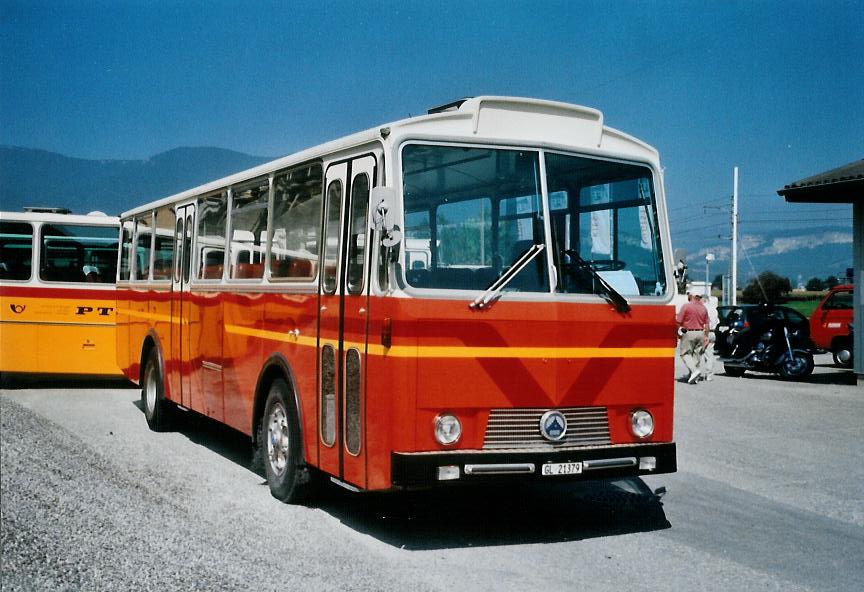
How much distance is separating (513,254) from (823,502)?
4017 mm

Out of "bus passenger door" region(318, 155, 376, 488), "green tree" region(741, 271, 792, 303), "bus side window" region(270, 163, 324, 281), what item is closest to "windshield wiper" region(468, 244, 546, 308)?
"bus passenger door" region(318, 155, 376, 488)

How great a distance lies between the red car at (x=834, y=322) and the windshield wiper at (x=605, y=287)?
68.2 ft

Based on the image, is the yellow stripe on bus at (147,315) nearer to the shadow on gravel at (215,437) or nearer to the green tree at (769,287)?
the shadow on gravel at (215,437)

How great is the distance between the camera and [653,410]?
7.66m

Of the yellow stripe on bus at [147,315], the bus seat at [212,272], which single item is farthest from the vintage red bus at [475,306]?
the yellow stripe on bus at [147,315]

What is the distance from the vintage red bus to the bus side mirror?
1 centimetres

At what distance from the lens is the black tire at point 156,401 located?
12930 millimetres

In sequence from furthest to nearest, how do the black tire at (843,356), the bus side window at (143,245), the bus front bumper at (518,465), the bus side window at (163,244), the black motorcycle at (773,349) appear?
the black tire at (843,356)
the black motorcycle at (773,349)
the bus side window at (143,245)
the bus side window at (163,244)
the bus front bumper at (518,465)

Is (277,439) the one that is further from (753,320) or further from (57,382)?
(753,320)

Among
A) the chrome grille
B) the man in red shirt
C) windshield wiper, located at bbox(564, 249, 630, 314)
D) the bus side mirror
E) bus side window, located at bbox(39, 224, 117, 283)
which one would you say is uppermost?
bus side window, located at bbox(39, 224, 117, 283)

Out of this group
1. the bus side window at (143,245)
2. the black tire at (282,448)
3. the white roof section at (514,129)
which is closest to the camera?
the white roof section at (514,129)

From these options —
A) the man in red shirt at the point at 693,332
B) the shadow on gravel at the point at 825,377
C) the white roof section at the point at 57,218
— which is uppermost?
the white roof section at the point at 57,218

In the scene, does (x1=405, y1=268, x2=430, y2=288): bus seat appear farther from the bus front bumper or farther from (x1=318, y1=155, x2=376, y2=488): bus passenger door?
the bus front bumper

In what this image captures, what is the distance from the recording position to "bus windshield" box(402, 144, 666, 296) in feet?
23.2
